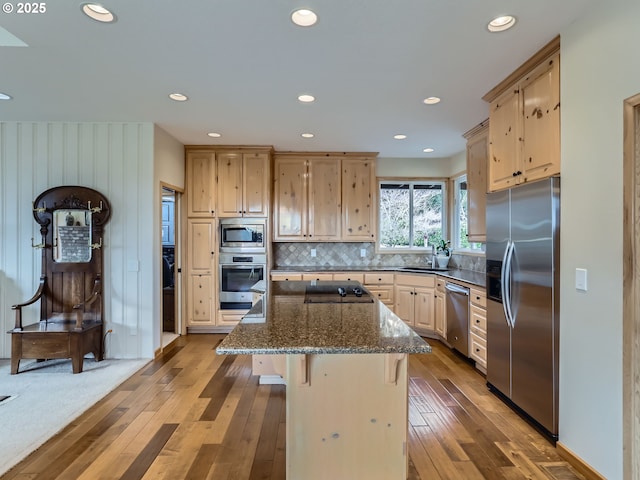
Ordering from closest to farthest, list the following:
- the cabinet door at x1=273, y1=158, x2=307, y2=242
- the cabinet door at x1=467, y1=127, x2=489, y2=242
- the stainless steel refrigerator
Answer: the stainless steel refrigerator < the cabinet door at x1=467, y1=127, x2=489, y2=242 < the cabinet door at x1=273, y1=158, x2=307, y2=242

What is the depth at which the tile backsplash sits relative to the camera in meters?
5.27

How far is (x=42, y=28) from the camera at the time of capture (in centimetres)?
199

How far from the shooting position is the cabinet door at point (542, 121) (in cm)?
212

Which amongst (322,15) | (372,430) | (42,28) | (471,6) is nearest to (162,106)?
(42,28)

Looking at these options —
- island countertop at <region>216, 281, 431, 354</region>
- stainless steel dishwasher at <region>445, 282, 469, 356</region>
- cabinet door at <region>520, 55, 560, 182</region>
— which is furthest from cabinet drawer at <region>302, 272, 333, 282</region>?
cabinet door at <region>520, 55, 560, 182</region>

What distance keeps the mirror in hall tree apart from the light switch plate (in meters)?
4.44

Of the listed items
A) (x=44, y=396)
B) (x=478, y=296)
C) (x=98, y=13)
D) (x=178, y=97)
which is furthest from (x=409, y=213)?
(x=44, y=396)

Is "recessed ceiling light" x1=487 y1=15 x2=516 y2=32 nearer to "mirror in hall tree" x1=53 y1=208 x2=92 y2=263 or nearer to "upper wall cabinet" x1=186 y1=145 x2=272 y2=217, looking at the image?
"upper wall cabinet" x1=186 y1=145 x2=272 y2=217

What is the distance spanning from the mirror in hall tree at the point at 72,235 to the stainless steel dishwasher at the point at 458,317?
419 cm

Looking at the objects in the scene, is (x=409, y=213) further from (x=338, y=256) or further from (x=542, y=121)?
(x=542, y=121)

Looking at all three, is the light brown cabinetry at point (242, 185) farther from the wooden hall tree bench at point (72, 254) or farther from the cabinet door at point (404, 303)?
the cabinet door at point (404, 303)

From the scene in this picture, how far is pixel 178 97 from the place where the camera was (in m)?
3.00

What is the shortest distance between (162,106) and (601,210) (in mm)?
3615

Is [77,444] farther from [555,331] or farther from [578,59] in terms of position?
[578,59]
